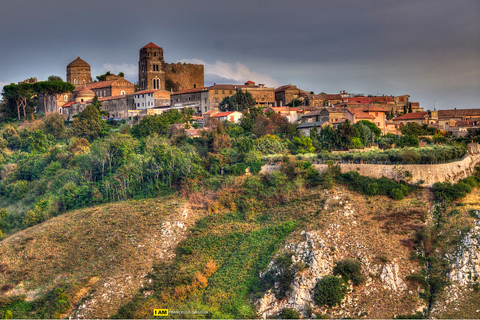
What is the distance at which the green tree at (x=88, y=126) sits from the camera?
5412 centimetres

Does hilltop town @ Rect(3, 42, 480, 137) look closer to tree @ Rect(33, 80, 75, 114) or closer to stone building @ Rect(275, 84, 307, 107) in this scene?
stone building @ Rect(275, 84, 307, 107)

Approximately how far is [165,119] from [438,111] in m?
30.1

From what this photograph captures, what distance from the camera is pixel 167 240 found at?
29.7m

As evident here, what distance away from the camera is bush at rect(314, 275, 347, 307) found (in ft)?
78.0

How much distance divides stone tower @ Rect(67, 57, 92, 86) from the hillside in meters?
45.5

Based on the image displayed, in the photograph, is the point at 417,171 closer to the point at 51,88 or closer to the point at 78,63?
the point at 51,88

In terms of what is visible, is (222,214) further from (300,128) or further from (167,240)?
(300,128)

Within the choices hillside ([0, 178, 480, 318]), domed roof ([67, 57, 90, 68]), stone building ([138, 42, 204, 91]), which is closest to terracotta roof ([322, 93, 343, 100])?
stone building ([138, 42, 204, 91])

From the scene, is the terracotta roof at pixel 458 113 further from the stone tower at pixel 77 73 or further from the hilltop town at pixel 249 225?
the stone tower at pixel 77 73

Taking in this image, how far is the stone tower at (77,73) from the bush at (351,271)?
59019 millimetres

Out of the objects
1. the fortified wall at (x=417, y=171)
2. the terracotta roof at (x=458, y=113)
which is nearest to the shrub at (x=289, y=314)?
the fortified wall at (x=417, y=171)

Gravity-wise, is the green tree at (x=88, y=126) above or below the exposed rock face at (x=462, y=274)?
above

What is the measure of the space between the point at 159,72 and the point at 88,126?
17.0m

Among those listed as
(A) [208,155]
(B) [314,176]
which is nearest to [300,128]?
(A) [208,155]
